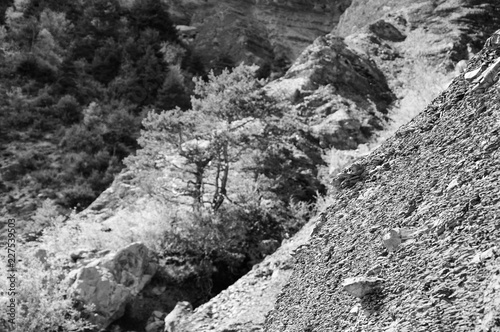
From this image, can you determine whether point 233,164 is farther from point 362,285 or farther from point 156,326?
point 362,285

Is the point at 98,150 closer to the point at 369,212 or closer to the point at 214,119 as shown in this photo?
the point at 214,119

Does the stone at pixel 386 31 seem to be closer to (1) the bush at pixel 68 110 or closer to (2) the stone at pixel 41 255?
(1) the bush at pixel 68 110

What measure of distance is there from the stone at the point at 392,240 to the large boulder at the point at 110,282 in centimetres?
565

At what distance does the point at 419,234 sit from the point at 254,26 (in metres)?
26.7

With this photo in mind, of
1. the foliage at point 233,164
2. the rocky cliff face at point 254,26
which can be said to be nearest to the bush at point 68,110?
the rocky cliff face at point 254,26

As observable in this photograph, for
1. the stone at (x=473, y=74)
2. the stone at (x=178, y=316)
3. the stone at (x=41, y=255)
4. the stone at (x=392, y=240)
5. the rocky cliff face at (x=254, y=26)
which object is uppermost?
the rocky cliff face at (x=254, y=26)

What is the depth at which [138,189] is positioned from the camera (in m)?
11.7

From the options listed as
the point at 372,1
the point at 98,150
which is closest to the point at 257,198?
the point at 98,150

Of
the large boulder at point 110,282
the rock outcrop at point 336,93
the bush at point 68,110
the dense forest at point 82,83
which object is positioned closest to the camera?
the large boulder at point 110,282

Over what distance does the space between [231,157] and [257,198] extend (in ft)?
3.35

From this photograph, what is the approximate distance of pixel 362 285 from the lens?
316 cm

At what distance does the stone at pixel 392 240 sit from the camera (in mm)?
3201

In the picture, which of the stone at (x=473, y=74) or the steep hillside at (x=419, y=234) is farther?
the stone at (x=473, y=74)

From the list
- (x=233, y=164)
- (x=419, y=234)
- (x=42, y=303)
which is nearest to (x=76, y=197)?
(x=233, y=164)
